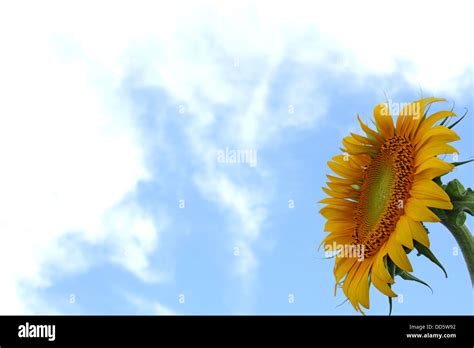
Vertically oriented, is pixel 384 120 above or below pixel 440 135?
above

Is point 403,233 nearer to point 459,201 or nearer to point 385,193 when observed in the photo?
point 459,201

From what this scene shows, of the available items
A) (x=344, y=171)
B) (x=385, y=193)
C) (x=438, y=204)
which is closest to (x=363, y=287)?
(x=385, y=193)

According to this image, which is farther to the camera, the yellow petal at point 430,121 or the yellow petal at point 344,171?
the yellow petal at point 344,171

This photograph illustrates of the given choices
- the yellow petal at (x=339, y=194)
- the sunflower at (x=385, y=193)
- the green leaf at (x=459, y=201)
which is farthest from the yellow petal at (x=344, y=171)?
the green leaf at (x=459, y=201)

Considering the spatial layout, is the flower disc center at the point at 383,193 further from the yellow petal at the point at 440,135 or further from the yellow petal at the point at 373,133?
the yellow petal at the point at 440,135

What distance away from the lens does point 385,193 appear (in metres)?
3.24

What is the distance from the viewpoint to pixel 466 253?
287 cm

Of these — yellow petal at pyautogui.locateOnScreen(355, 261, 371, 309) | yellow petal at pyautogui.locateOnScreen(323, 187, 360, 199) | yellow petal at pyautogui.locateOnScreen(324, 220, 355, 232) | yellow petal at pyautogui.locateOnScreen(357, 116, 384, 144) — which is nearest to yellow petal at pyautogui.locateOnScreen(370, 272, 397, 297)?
yellow petal at pyautogui.locateOnScreen(355, 261, 371, 309)
